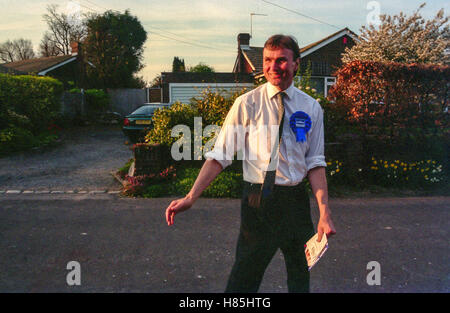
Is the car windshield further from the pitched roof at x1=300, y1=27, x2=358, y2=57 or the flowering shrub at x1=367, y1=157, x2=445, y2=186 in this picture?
the pitched roof at x1=300, y1=27, x2=358, y2=57

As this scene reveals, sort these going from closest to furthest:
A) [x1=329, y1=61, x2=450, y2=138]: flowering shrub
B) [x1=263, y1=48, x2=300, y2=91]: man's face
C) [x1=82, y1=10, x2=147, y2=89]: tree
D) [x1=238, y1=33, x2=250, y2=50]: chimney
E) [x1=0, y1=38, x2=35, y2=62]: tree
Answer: [x1=263, y1=48, x2=300, y2=91]: man's face < [x1=329, y1=61, x2=450, y2=138]: flowering shrub < [x1=238, y1=33, x2=250, y2=50]: chimney < [x1=82, y1=10, x2=147, y2=89]: tree < [x1=0, y1=38, x2=35, y2=62]: tree

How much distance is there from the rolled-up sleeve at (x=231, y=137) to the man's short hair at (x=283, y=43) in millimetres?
383

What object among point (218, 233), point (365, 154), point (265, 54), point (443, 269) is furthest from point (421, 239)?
point (265, 54)

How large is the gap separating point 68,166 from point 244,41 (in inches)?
990

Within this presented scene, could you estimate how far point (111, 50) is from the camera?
1326 inches

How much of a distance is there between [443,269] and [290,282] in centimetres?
250

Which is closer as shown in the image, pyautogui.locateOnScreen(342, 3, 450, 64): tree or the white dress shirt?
the white dress shirt

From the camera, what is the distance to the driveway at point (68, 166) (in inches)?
314

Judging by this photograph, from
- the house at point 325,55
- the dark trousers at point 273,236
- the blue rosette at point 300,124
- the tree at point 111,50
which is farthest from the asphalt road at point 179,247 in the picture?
the tree at point 111,50

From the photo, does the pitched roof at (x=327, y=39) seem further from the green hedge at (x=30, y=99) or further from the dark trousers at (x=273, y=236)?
the dark trousers at (x=273, y=236)

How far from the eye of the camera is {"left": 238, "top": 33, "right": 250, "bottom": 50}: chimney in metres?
32.1

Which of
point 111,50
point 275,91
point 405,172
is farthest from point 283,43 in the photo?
point 111,50

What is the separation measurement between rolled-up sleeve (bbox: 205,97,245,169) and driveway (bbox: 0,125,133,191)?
230 inches

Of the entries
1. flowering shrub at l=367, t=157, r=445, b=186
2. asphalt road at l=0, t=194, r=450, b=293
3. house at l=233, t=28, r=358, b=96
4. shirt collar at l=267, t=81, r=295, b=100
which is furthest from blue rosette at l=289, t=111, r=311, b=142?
house at l=233, t=28, r=358, b=96
